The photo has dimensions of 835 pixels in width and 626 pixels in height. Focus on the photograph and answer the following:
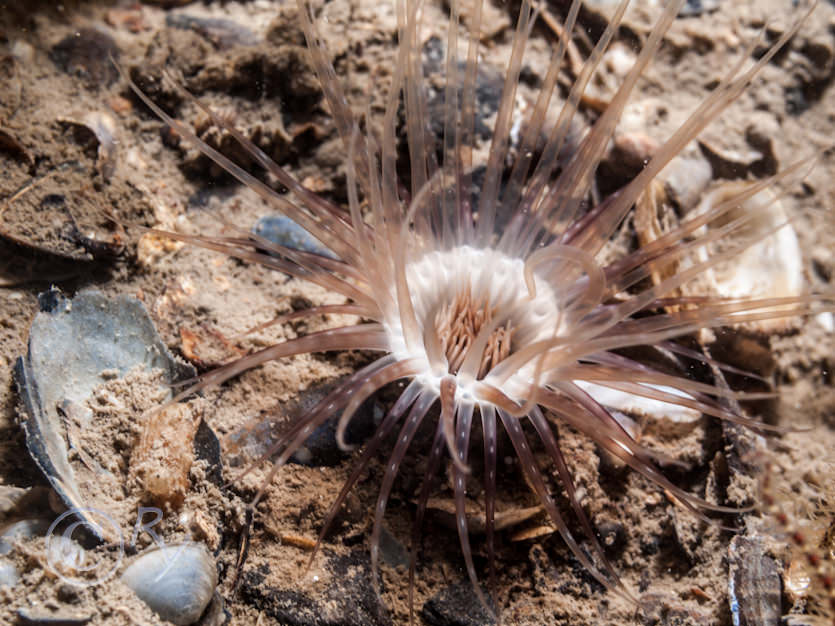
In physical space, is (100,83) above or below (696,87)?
below

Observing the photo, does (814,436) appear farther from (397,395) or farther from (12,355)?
(12,355)

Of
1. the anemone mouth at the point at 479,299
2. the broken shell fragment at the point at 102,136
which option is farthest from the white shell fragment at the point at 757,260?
the broken shell fragment at the point at 102,136

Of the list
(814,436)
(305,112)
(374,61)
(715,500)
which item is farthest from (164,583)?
(814,436)

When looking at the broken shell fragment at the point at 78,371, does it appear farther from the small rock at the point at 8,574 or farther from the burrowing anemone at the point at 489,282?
the burrowing anemone at the point at 489,282

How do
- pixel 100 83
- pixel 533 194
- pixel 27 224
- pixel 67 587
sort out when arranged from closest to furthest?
pixel 67 587 → pixel 27 224 → pixel 533 194 → pixel 100 83

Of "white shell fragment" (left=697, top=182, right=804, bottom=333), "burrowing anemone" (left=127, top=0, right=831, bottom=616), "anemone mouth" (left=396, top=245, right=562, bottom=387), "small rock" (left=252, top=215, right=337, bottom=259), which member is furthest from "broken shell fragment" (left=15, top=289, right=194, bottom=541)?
"white shell fragment" (left=697, top=182, right=804, bottom=333)

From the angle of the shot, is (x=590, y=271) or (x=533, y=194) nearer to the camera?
(x=590, y=271)

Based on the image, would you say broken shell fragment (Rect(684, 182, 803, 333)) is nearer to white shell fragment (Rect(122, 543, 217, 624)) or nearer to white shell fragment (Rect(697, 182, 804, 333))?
white shell fragment (Rect(697, 182, 804, 333))

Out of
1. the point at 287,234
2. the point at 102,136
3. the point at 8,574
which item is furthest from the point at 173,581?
the point at 102,136
